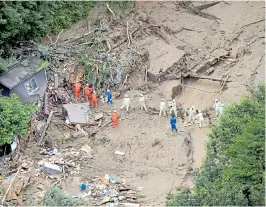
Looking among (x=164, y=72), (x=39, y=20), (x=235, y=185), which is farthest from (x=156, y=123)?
(x=235, y=185)

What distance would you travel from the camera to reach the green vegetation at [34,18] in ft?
74.8

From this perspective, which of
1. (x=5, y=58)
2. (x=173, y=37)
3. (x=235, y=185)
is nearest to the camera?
(x=235, y=185)

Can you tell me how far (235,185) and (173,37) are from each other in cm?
1452

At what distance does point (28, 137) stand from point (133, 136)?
374 centimetres

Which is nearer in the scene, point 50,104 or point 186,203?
point 186,203

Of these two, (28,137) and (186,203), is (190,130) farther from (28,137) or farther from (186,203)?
(186,203)

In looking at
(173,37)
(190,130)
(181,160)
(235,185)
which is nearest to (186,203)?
(235,185)

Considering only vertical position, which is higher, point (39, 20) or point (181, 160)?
point (39, 20)

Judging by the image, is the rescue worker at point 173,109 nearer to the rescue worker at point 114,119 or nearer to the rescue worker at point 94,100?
the rescue worker at point 114,119

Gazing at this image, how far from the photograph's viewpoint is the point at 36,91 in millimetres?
23719

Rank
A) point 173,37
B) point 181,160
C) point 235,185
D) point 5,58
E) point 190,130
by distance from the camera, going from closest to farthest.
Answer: point 235,185, point 181,160, point 190,130, point 5,58, point 173,37

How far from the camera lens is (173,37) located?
27938 millimetres

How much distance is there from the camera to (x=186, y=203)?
1488 centimetres

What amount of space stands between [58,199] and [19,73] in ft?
23.3
